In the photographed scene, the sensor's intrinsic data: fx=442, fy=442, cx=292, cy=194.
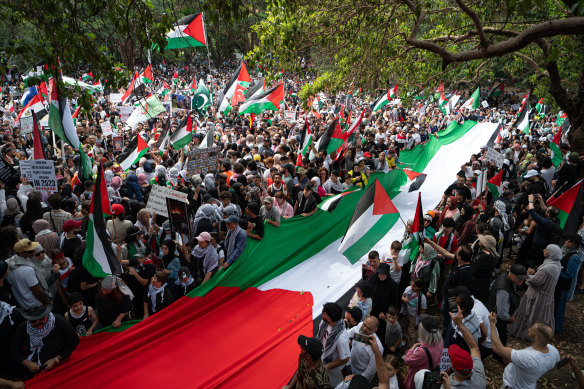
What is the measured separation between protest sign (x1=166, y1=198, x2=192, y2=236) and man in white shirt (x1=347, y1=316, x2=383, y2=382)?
10.7 feet

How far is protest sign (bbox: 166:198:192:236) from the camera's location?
6.72 metres

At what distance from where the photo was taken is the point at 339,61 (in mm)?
10930

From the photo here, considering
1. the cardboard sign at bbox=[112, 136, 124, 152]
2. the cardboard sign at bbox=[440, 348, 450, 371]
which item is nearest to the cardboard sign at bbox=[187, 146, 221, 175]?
the cardboard sign at bbox=[440, 348, 450, 371]

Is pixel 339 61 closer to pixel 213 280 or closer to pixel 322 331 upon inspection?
pixel 213 280

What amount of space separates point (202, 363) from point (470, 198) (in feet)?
20.8

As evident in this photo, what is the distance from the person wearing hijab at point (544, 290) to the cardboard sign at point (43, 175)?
7.91 m

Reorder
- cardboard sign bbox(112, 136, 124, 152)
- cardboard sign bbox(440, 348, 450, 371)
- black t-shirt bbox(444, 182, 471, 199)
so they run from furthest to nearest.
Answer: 1. cardboard sign bbox(112, 136, 124, 152)
2. black t-shirt bbox(444, 182, 471, 199)
3. cardboard sign bbox(440, 348, 450, 371)

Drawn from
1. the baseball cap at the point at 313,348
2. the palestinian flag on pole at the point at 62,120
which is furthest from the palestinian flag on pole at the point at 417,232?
the palestinian flag on pole at the point at 62,120

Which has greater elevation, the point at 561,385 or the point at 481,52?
the point at 481,52

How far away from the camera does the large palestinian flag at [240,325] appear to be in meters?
5.03

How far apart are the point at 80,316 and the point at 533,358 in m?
5.02

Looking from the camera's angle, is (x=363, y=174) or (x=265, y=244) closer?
(x=265, y=244)

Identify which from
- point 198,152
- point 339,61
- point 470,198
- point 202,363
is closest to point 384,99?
point 339,61

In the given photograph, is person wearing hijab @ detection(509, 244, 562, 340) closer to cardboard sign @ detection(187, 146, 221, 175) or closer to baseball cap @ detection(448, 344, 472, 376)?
baseball cap @ detection(448, 344, 472, 376)
